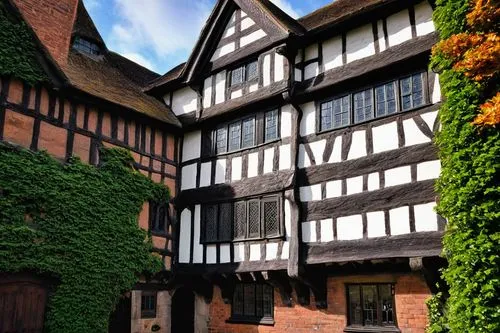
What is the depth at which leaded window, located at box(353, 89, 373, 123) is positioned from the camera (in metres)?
11.8

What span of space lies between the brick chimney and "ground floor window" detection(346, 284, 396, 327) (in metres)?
10.1

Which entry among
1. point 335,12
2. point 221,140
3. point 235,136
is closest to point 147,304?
point 221,140

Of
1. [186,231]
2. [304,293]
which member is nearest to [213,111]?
[186,231]

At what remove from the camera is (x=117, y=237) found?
13289 mm

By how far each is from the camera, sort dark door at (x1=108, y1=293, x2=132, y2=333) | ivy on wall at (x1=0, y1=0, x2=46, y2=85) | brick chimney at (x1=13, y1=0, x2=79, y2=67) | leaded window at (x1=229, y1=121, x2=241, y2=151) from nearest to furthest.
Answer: ivy on wall at (x1=0, y1=0, x2=46, y2=85)
dark door at (x1=108, y1=293, x2=132, y2=333)
brick chimney at (x1=13, y1=0, x2=79, y2=67)
leaded window at (x1=229, y1=121, x2=241, y2=151)

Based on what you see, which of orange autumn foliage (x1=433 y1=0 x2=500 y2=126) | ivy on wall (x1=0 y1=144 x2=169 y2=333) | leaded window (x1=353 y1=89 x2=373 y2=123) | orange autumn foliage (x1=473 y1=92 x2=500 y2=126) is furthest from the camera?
leaded window (x1=353 y1=89 x2=373 y2=123)

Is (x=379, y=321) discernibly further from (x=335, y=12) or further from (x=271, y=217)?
(x=335, y=12)

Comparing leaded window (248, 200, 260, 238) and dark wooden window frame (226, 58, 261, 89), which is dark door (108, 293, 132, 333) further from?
dark wooden window frame (226, 58, 261, 89)

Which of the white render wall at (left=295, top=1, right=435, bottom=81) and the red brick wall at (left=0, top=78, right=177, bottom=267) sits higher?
the white render wall at (left=295, top=1, right=435, bottom=81)

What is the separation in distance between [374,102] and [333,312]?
5169 mm

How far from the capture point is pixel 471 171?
8602 millimetres

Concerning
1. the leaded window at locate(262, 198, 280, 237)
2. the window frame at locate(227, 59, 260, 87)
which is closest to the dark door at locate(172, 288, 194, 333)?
the leaded window at locate(262, 198, 280, 237)

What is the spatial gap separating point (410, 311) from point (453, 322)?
7.25 ft

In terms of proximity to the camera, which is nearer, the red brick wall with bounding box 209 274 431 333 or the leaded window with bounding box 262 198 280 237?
the red brick wall with bounding box 209 274 431 333
